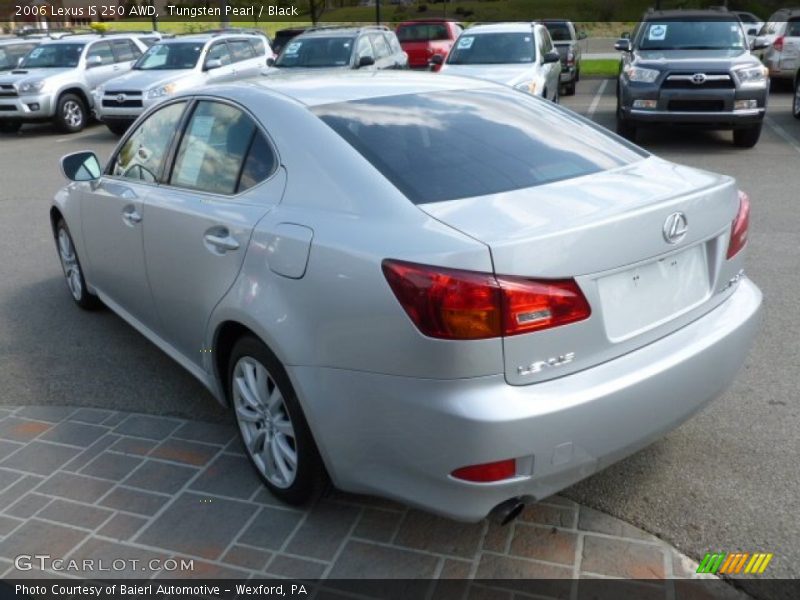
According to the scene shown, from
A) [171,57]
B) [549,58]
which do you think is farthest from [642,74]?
[171,57]

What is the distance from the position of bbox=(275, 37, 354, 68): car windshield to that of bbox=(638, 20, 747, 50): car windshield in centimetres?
553

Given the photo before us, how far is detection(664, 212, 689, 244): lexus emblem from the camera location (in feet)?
9.05

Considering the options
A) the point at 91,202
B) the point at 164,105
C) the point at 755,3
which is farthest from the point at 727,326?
the point at 755,3

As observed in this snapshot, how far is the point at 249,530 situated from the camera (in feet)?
10.2

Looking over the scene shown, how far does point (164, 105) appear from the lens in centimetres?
423

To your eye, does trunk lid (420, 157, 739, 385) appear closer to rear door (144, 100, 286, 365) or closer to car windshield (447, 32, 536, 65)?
rear door (144, 100, 286, 365)

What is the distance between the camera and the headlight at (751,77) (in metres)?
10.7

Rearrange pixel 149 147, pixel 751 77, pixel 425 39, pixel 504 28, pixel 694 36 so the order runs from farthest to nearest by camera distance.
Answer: pixel 425 39 → pixel 504 28 → pixel 694 36 → pixel 751 77 → pixel 149 147

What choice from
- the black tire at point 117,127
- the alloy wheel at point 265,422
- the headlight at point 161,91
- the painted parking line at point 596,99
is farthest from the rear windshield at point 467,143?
the black tire at point 117,127

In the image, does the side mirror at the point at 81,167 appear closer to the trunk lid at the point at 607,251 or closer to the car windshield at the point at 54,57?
the trunk lid at the point at 607,251

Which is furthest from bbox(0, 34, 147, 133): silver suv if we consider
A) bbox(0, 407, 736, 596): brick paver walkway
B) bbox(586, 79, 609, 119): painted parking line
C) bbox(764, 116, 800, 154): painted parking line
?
bbox(0, 407, 736, 596): brick paver walkway

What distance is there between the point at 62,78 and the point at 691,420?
15.2m

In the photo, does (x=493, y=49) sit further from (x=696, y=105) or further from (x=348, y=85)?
(x=348, y=85)

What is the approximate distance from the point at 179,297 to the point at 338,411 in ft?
4.38
